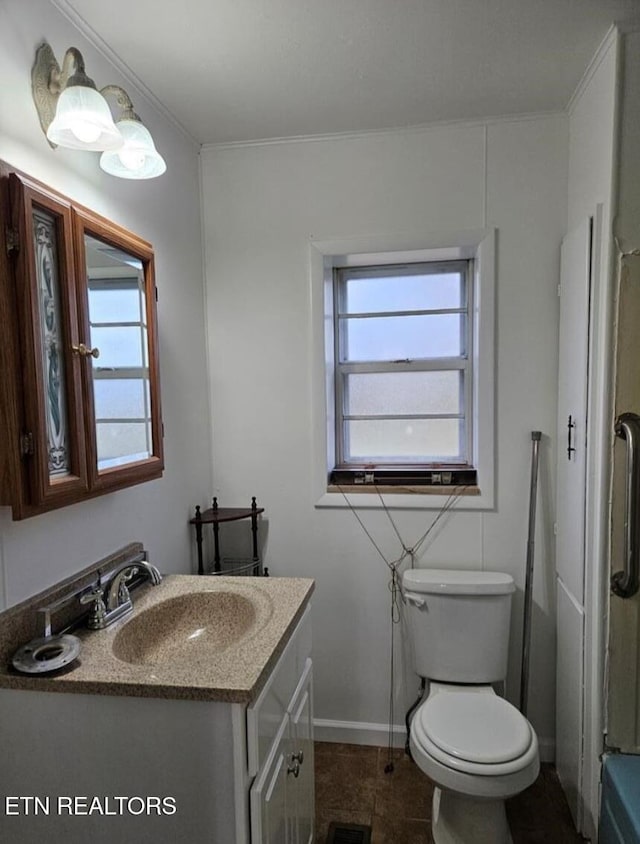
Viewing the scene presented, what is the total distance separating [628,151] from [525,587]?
1499 millimetres

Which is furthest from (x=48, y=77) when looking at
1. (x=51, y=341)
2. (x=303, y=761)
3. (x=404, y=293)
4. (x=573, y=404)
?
(x=303, y=761)

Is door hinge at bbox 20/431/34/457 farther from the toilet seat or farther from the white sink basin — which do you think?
the toilet seat

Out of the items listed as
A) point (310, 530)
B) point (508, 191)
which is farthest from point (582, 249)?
point (310, 530)

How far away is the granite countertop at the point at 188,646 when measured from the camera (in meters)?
1.01

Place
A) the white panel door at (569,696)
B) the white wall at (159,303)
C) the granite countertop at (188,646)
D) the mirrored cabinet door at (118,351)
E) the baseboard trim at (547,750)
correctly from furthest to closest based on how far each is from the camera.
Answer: the baseboard trim at (547,750) → the white panel door at (569,696) → the mirrored cabinet door at (118,351) → the white wall at (159,303) → the granite countertop at (188,646)

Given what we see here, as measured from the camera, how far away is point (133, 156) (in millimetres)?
1292

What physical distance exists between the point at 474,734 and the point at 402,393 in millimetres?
1274

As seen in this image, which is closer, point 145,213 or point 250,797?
point 250,797

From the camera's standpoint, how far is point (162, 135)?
1.78 meters

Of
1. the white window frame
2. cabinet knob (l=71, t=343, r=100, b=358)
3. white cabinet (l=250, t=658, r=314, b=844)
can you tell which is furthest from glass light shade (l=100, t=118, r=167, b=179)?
white cabinet (l=250, t=658, r=314, b=844)

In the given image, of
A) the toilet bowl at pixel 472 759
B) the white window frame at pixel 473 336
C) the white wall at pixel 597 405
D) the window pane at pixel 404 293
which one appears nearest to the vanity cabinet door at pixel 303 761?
the toilet bowl at pixel 472 759

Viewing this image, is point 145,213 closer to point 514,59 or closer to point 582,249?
point 514,59

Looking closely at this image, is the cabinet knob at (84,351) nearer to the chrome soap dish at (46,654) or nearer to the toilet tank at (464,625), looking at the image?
the chrome soap dish at (46,654)

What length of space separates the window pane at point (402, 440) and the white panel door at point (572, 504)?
455 millimetres
